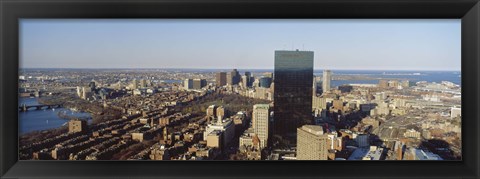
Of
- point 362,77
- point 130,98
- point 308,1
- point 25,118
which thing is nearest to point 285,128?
point 362,77

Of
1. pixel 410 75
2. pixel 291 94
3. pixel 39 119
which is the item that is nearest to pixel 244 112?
pixel 291 94

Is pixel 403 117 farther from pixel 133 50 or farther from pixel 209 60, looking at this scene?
pixel 133 50

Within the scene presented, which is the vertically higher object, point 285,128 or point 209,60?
point 209,60

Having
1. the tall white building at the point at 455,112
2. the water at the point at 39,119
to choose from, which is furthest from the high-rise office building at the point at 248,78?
the tall white building at the point at 455,112

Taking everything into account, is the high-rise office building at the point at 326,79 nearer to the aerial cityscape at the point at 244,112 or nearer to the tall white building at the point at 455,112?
the aerial cityscape at the point at 244,112

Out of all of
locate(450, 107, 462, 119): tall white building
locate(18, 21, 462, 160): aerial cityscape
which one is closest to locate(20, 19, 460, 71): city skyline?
locate(18, 21, 462, 160): aerial cityscape

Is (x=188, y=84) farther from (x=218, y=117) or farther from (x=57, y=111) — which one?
(x=57, y=111)

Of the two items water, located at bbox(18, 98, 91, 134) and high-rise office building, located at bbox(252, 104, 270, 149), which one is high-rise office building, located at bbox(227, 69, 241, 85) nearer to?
high-rise office building, located at bbox(252, 104, 270, 149)
